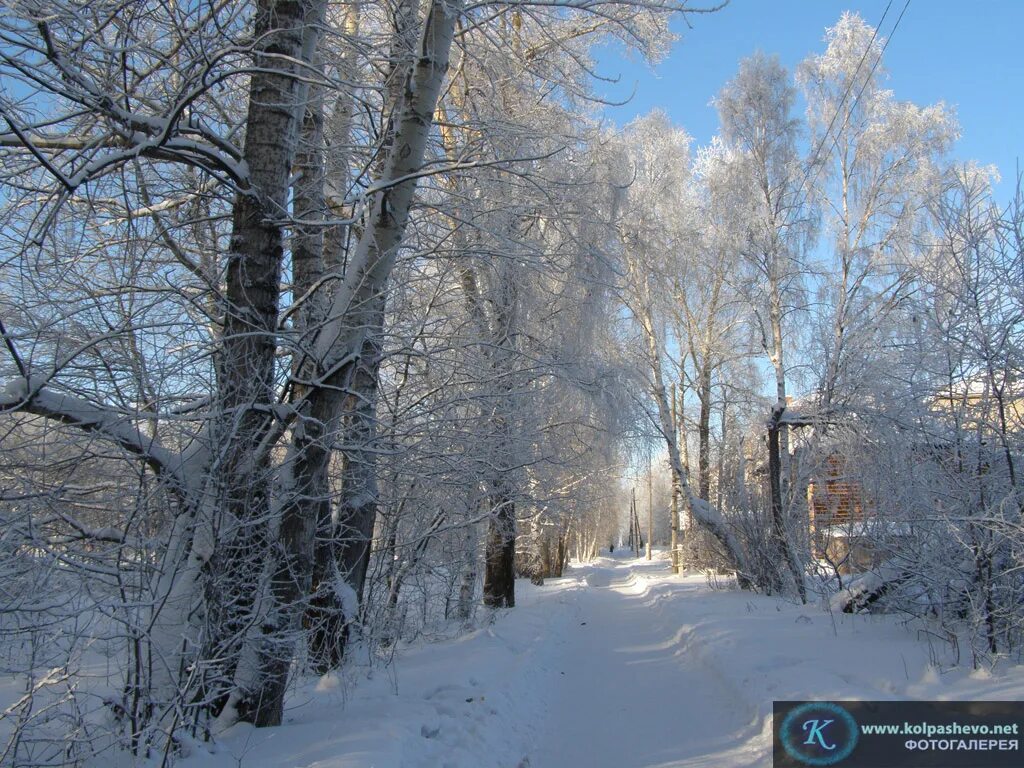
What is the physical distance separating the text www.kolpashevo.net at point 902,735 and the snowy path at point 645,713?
0.31 metres

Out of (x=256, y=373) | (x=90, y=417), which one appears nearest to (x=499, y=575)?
(x=256, y=373)

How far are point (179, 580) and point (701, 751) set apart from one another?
3796mm

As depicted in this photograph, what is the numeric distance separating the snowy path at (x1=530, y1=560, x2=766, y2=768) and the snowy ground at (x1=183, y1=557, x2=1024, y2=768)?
0.06ft

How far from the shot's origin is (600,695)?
23.1 feet

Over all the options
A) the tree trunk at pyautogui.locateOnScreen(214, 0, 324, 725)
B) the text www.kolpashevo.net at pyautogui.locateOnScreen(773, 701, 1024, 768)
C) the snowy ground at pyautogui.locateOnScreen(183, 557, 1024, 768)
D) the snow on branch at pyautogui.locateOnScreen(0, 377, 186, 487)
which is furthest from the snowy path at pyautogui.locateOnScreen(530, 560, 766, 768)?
the snow on branch at pyautogui.locateOnScreen(0, 377, 186, 487)

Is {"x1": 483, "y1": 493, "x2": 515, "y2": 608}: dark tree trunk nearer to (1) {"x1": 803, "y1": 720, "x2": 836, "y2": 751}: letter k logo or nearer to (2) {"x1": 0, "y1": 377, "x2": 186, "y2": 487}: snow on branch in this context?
(1) {"x1": 803, "y1": 720, "x2": 836, "y2": 751}: letter k logo

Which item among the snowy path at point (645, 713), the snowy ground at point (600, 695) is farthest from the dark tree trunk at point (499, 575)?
the snowy ground at point (600, 695)

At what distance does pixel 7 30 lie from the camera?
3205 mm

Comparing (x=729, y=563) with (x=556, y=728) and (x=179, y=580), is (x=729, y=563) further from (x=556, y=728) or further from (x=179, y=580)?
(x=179, y=580)

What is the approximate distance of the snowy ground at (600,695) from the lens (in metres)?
4.25

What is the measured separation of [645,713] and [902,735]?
221cm

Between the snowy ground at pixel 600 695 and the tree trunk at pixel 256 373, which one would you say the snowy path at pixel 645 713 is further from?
the tree trunk at pixel 256 373

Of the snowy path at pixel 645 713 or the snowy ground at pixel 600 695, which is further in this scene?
the snowy path at pixel 645 713

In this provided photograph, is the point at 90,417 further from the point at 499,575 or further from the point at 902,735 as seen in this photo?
the point at 499,575
